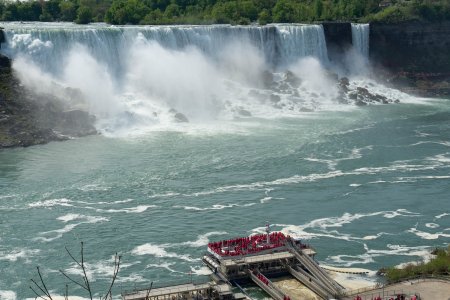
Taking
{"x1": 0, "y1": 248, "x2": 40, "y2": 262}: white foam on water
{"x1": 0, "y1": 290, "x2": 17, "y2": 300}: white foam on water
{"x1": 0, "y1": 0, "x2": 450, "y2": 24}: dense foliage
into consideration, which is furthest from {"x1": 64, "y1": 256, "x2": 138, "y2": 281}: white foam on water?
{"x1": 0, "y1": 0, "x2": 450, "y2": 24}: dense foliage

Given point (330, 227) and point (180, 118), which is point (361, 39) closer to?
point (180, 118)

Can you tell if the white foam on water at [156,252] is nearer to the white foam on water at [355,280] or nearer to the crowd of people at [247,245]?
the crowd of people at [247,245]

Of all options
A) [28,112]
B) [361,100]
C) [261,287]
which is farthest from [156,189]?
[361,100]

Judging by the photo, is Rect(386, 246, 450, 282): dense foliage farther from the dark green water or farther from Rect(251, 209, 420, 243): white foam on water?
Rect(251, 209, 420, 243): white foam on water

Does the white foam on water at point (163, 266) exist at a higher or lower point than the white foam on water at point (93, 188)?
higher

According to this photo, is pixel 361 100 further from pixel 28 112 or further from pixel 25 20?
pixel 25 20

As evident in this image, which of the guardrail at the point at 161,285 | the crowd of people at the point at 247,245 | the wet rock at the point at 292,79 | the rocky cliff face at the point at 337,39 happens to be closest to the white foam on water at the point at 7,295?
the guardrail at the point at 161,285
